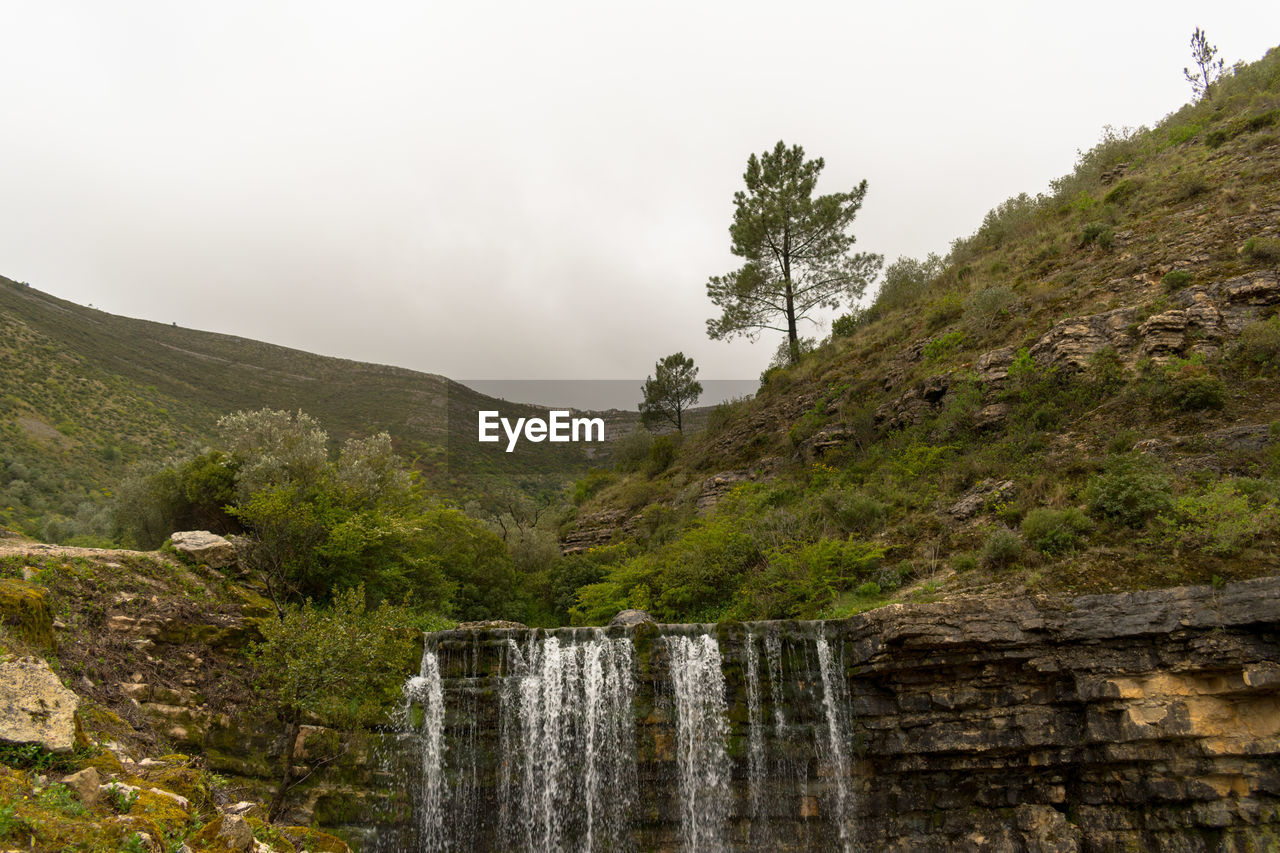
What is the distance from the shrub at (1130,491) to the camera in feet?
53.5

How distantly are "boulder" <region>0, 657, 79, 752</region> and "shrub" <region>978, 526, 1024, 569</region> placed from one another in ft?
63.4

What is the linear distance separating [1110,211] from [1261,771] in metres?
23.8

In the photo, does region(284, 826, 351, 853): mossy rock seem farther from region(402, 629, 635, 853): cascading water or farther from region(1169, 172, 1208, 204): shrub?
region(1169, 172, 1208, 204): shrub

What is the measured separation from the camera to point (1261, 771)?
1302 centimetres

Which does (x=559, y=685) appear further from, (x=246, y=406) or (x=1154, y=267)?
(x=246, y=406)

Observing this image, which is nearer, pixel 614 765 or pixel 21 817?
pixel 21 817

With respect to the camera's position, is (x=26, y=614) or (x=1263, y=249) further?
(x=1263, y=249)

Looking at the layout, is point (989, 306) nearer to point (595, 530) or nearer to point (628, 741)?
point (595, 530)

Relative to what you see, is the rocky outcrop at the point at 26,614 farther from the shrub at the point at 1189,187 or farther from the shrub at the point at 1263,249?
the shrub at the point at 1189,187

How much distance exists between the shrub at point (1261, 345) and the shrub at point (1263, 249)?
3.12 metres

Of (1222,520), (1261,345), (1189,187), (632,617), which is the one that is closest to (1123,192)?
(1189,187)

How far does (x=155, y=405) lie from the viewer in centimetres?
4412

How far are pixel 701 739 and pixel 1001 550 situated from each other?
9.52 m

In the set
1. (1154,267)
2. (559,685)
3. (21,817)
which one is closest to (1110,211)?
(1154,267)
